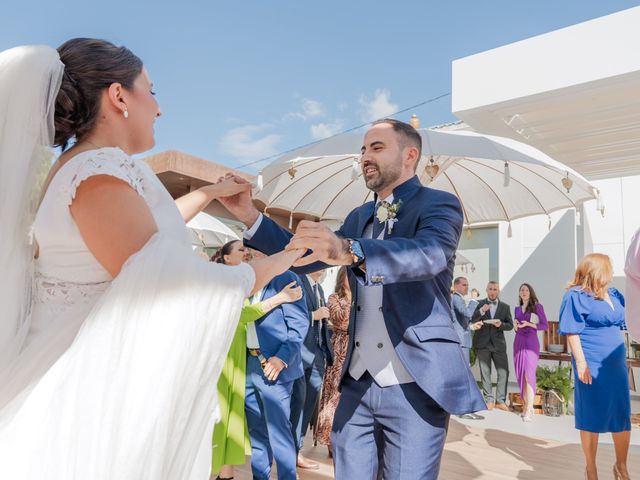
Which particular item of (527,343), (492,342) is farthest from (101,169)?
(492,342)

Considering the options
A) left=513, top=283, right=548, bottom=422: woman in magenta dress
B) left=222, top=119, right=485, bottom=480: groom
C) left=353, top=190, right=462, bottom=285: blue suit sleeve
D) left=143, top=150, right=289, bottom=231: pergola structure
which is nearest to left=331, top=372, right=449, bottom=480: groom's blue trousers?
left=222, top=119, right=485, bottom=480: groom

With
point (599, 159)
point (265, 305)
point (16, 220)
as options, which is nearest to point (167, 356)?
point (16, 220)

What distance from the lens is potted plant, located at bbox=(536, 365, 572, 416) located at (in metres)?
8.85

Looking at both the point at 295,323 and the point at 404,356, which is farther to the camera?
the point at 295,323

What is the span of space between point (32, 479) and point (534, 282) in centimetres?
1238

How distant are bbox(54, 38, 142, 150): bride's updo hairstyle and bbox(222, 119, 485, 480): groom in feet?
2.81

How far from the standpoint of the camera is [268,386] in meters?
4.36

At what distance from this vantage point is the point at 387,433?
2.12 metres

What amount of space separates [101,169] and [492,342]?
917cm

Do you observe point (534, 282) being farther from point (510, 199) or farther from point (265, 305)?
point (265, 305)

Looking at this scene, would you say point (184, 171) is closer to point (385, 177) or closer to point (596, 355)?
point (596, 355)

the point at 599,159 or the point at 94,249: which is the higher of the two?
the point at 599,159

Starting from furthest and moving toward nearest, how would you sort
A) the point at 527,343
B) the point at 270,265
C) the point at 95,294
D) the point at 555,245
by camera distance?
the point at 555,245 < the point at 527,343 < the point at 270,265 < the point at 95,294

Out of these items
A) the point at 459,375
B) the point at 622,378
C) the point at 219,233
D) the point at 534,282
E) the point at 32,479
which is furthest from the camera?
the point at 534,282
